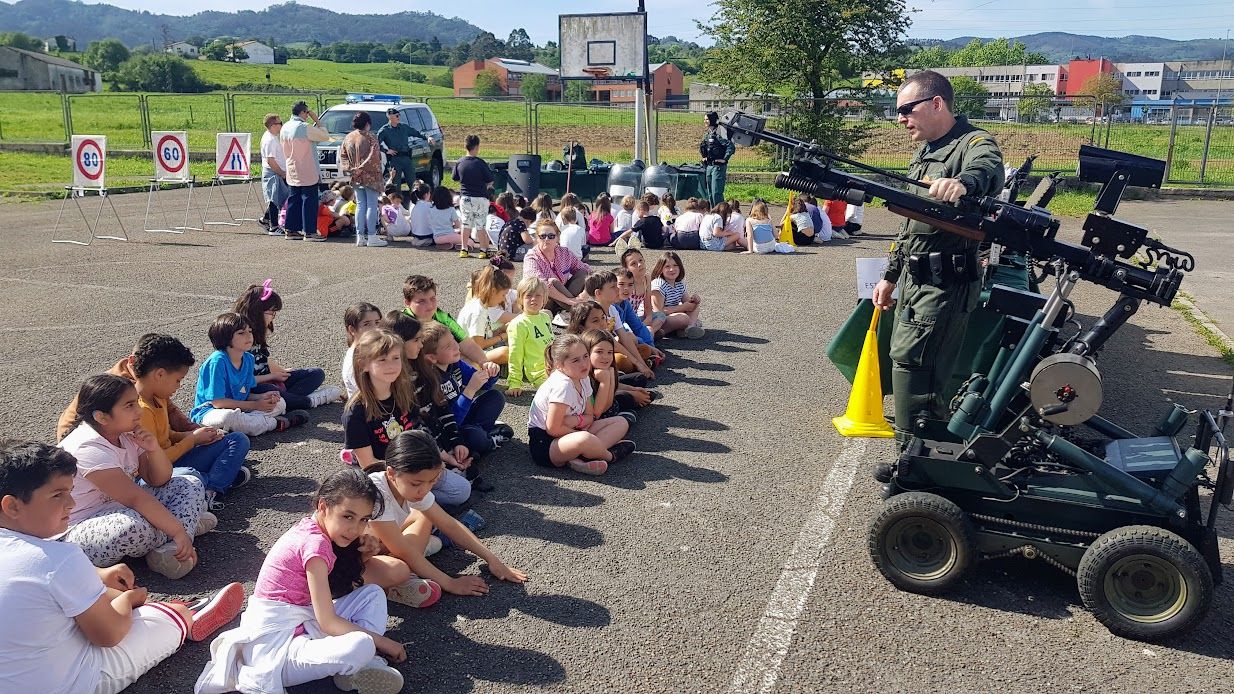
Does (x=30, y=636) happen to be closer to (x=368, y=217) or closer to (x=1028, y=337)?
(x=1028, y=337)

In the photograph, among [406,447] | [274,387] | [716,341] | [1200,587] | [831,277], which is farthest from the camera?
[831,277]

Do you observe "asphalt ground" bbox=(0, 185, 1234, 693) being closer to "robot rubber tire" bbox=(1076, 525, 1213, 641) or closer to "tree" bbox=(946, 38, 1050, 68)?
"robot rubber tire" bbox=(1076, 525, 1213, 641)

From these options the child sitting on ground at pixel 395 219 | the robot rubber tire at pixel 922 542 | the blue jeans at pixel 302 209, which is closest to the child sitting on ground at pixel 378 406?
the robot rubber tire at pixel 922 542

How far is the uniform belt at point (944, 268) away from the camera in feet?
16.9

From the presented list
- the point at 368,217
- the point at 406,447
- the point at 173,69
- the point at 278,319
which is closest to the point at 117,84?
the point at 173,69

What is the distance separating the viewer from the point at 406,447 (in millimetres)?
4316

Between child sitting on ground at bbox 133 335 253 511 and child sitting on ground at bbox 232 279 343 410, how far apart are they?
133cm

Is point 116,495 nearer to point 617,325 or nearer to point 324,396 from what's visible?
point 324,396

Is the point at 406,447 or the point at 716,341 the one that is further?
the point at 716,341

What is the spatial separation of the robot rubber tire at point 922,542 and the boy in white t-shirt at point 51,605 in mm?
3244

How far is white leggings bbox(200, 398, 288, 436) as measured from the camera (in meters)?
6.22

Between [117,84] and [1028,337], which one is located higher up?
[117,84]

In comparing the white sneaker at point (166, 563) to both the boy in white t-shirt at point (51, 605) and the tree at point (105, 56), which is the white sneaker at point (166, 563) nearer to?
the boy in white t-shirt at point (51, 605)

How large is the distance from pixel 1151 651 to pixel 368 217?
1318cm
